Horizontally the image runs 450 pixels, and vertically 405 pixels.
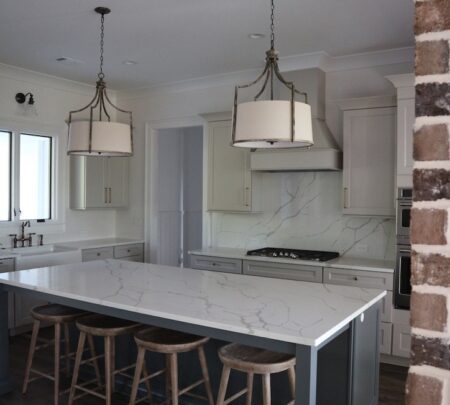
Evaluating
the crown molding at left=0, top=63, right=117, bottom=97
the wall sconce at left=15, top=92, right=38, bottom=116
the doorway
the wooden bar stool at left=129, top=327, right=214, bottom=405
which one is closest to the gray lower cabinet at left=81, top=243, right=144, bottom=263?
the doorway

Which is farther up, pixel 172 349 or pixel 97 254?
pixel 97 254

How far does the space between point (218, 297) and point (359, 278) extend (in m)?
1.87

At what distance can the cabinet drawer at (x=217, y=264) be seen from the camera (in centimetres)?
471

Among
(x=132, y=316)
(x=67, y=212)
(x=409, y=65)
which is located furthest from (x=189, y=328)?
(x=67, y=212)

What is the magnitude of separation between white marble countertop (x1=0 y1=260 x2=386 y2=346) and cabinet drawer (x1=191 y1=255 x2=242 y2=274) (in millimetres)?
A: 1299

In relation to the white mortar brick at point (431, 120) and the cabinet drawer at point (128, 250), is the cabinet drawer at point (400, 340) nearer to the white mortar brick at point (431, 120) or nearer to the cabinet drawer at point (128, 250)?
the cabinet drawer at point (128, 250)

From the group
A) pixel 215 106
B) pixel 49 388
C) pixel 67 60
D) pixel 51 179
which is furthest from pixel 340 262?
pixel 51 179

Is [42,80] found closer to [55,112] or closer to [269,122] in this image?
[55,112]

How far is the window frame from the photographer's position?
16.9ft

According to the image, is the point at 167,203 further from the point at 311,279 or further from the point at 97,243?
the point at 311,279

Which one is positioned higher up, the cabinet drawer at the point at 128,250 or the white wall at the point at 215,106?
the white wall at the point at 215,106

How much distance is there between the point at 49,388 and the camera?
3.43 metres

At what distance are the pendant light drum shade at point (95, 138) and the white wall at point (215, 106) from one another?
2.15 m

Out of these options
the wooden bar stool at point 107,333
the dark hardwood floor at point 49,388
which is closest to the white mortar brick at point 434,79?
the wooden bar stool at point 107,333
